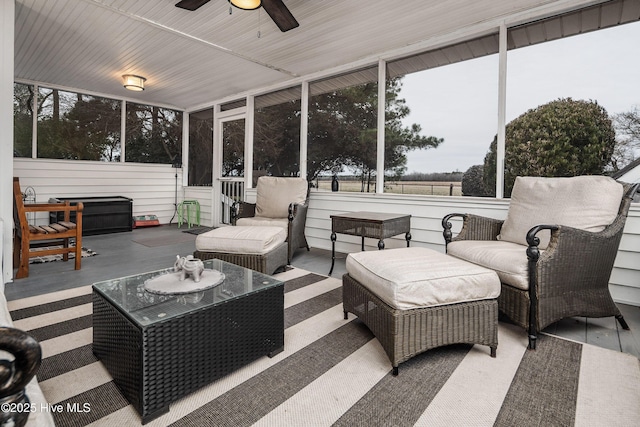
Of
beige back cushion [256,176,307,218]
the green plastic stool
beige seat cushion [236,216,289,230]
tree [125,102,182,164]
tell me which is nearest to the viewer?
beige seat cushion [236,216,289,230]

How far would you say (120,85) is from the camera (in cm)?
543

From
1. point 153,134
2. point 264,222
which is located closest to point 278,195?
point 264,222

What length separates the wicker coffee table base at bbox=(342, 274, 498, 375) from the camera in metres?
1.54

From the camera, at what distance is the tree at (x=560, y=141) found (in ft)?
8.84

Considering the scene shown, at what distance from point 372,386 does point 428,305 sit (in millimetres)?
463

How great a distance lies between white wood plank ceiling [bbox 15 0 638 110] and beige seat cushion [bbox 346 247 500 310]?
238 centimetres

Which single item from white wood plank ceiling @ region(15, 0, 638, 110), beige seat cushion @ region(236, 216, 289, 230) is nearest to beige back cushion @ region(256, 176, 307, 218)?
beige seat cushion @ region(236, 216, 289, 230)

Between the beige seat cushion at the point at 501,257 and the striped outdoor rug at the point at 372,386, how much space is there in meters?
0.38

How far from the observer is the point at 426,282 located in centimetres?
159

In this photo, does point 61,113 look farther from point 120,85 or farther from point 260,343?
point 260,343

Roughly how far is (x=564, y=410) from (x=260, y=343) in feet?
4.36

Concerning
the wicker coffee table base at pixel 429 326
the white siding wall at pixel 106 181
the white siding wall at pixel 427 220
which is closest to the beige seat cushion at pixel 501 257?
the wicker coffee table base at pixel 429 326

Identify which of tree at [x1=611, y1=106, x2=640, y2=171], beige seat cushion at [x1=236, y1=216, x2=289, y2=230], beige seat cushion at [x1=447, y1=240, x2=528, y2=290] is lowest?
beige seat cushion at [x1=447, y1=240, x2=528, y2=290]

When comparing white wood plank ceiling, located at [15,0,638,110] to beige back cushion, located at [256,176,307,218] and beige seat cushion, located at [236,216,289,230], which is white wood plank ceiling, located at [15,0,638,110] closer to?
beige back cushion, located at [256,176,307,218]
